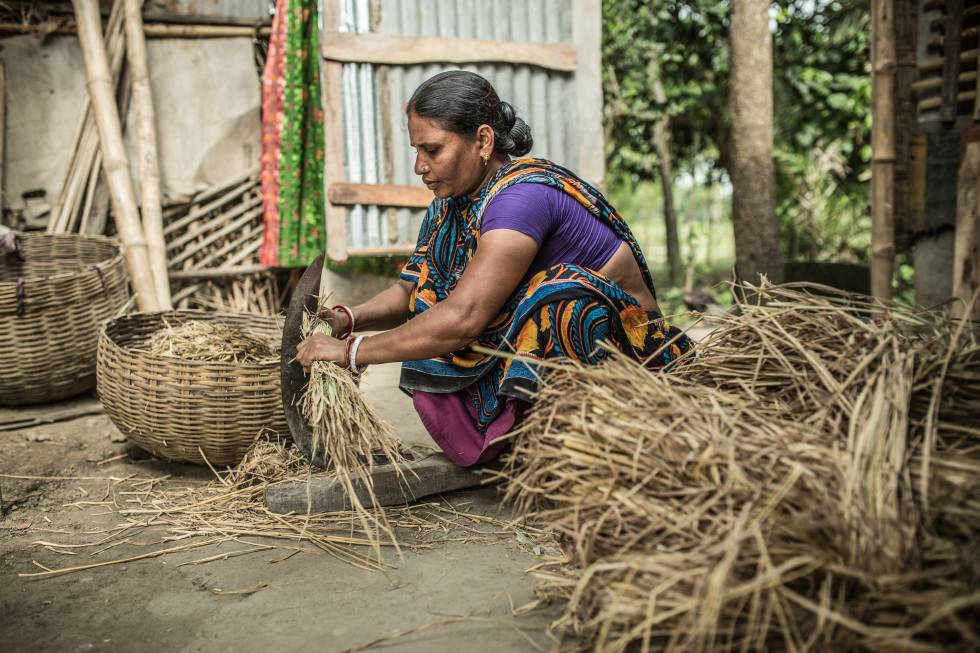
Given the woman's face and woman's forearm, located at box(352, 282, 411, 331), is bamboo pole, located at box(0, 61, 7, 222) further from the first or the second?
the woman's face

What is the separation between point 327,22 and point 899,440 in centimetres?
407

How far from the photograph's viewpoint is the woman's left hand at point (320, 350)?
2.31m

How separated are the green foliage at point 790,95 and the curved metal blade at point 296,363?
668cm

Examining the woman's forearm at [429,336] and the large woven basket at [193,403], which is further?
the large woven basket at [193,403]

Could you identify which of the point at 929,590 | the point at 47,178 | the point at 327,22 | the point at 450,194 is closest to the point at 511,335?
the point at 450,194

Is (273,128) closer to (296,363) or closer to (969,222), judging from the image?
(296,363)

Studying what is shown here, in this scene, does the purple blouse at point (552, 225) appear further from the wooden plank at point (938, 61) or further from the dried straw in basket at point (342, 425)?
the wooden plank at point (938, 61)

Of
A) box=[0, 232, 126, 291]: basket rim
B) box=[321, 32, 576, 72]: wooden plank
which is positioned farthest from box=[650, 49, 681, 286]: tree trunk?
box=[0, 232, 126, 291]: basket rim

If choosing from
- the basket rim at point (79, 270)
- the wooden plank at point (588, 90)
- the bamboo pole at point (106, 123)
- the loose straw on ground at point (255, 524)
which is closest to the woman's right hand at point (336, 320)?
the loose straw on ground at point (255, 524)

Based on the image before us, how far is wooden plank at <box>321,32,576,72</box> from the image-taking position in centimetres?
465

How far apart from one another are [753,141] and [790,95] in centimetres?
386

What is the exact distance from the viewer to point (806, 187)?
30.9 feet

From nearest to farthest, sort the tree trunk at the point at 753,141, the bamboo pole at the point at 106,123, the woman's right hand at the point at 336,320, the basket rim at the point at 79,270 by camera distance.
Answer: the woman's right hand at the point at 336,320, the basket rim at the point at 79,270, the bamboo pole at the point at 106,123, the tree trunk at the point at 753,141

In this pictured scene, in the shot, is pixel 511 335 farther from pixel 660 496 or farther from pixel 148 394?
pixel 148 394
